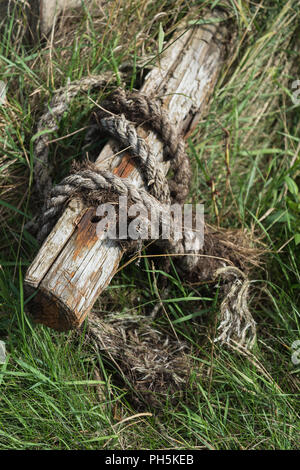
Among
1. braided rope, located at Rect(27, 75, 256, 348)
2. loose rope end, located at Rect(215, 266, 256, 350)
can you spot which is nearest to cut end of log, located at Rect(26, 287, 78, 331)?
braided rope, located at Rect(27, 75, 256, 348)

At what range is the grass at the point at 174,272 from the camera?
1631 millimetres

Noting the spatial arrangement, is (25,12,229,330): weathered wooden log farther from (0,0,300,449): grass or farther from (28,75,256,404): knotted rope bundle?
(0,0,300,449): grass

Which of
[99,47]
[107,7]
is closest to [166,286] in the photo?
[99,47]

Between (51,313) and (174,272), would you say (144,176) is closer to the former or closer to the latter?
(174,272)

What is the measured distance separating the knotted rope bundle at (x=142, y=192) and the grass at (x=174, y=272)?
0.06 meters

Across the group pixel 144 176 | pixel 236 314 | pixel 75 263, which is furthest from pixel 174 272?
pixel 75 263

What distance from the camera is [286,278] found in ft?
6.78

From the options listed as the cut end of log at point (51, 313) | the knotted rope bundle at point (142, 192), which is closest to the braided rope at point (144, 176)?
the knotted rope bundle at point (142, 192)

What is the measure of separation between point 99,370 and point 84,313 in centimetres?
38

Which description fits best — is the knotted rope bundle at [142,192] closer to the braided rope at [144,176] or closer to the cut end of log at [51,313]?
the braided rope at [144,176]

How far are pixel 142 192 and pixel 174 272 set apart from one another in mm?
466

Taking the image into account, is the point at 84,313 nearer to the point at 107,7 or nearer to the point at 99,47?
the point at 99,47

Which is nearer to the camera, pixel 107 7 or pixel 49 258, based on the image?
pixel 49 258
